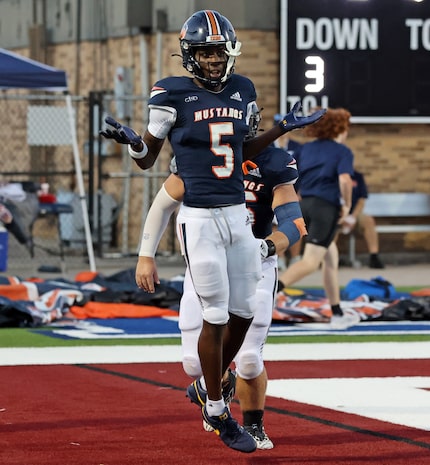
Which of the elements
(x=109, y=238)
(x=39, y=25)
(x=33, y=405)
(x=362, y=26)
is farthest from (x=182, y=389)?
(x=39, y=25)

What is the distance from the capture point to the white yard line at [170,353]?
1098 centimetres

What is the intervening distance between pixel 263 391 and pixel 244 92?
1.48 metres

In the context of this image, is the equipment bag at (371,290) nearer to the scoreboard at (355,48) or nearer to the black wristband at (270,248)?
the scoreboard at (355,48)

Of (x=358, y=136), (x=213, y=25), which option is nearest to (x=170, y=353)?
(x=213, y=25)

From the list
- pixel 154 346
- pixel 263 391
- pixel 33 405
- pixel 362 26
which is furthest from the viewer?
pixel 362 26

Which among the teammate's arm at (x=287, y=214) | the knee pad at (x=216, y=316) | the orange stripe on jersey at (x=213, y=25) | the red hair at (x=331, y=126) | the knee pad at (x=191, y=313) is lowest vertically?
the knee pad at (x=191, y=313)

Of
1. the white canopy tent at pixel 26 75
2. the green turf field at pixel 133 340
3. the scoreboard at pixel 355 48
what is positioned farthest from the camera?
the scoreboard at pixel 355 48

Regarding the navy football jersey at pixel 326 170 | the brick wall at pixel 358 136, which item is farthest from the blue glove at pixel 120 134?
the brick wall at pixel 358 136

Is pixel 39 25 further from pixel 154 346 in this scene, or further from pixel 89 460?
pixel 89 460

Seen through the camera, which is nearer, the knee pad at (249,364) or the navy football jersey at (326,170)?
the knee pad at (249,364)

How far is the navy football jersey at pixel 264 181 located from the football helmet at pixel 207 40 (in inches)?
26.3

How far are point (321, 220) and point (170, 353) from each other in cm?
237

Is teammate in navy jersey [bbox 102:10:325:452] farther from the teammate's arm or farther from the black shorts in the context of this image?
Answer: the black shorts

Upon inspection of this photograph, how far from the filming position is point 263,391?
290 inches
